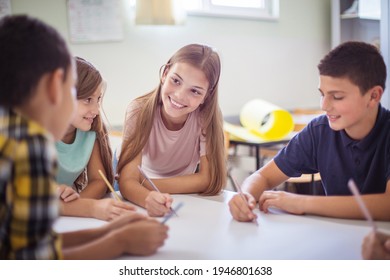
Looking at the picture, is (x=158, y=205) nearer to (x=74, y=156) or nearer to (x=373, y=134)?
(x=74, y=156)

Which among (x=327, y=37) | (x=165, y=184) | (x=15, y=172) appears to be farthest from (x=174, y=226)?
(x=327, y=37)

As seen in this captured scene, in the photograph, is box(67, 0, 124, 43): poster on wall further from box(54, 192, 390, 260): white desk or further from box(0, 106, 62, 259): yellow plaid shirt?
box(0, 106, 62, 259): yellow plaid shirt

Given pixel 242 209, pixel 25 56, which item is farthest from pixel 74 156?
pixel 25 56

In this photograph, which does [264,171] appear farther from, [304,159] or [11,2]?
[11,2]

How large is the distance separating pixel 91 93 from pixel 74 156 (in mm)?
175

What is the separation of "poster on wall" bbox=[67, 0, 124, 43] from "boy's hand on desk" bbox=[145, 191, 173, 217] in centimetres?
165

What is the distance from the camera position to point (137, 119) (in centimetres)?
128

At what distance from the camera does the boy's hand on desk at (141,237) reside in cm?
75

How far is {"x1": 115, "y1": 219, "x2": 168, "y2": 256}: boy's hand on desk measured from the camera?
0.75 meters

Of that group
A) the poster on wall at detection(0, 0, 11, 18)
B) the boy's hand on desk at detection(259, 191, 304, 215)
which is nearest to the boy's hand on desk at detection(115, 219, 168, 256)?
the boy's hand on desk at detection(259, 191, 304, 215)

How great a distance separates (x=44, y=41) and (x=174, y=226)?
1.44 feet

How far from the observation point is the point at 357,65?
1.01 m

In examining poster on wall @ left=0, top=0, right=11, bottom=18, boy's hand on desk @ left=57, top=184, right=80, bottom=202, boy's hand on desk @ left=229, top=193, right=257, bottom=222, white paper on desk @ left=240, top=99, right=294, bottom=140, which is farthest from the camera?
white paper on desk @ left=240, top=99, right=294, bottom=140

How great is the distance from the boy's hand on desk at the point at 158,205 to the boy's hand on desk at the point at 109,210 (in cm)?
4
